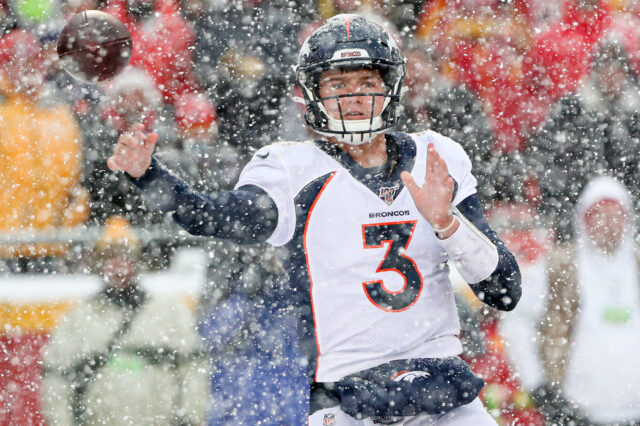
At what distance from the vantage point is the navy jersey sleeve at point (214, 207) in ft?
7.13

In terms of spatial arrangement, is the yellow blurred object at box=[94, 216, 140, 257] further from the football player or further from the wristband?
the wristband

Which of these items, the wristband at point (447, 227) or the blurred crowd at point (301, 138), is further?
the blurred crowd at point (301, 138)

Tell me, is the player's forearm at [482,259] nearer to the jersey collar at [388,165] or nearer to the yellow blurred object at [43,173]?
the jersey collar at [388,165]

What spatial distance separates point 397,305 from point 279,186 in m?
0.46

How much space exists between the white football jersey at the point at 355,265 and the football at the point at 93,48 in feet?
4.27

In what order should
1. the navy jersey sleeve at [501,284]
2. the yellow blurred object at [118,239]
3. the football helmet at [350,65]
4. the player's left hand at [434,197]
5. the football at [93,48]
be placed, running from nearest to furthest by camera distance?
the player's left hand at [434,197] → the navy jersey sleeve at [501,284] → the football helmet at [350,65] → the football at [93,48] → the yellow blurred object at [118,239]

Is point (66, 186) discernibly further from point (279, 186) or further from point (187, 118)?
point (279, 186)

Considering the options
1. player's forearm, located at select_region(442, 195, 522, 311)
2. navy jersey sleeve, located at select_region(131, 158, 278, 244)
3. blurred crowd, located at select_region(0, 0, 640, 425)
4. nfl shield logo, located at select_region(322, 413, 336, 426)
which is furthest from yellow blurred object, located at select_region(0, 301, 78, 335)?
player's forearm, located at select_region(442, 195, 522, 311)

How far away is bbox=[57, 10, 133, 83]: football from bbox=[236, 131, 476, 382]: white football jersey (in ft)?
4.27

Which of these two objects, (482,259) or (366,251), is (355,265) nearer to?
(366,251)

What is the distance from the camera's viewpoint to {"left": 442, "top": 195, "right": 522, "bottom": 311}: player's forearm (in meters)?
2.14

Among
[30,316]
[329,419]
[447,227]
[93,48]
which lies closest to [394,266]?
[447,227]

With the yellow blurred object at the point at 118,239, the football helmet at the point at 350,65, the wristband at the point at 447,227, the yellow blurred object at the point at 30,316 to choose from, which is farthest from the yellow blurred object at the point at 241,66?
the wristband at the point at 447,227

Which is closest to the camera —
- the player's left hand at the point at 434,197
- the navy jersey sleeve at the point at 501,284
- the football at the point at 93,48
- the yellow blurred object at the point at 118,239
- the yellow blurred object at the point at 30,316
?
the player's left hand at the point at 434,197
